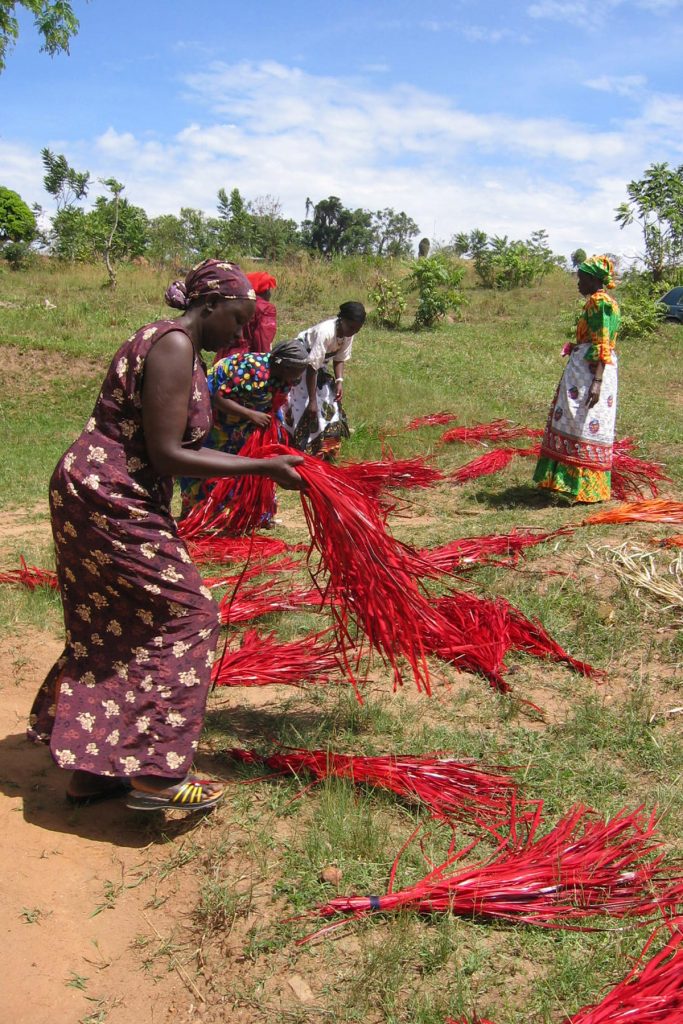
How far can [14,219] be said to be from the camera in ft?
79.0

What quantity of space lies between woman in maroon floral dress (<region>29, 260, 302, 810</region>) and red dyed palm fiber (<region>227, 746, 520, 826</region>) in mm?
393

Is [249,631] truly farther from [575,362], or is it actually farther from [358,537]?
[575,362]

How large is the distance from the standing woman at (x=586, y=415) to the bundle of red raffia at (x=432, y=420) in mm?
2896

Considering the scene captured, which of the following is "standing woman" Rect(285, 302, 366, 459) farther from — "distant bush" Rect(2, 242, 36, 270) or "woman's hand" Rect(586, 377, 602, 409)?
"distant bush" Rect(2, 242, 36, 270)

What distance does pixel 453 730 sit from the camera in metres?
3.19

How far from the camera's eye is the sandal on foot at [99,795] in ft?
8.93

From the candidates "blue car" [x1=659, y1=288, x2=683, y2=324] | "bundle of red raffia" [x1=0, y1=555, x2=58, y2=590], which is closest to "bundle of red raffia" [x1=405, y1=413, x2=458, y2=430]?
"bundle of red raffia" [x1=0, y1=555, x2=58, y2=590]

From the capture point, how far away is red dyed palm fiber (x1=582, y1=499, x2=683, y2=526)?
478 centimetres

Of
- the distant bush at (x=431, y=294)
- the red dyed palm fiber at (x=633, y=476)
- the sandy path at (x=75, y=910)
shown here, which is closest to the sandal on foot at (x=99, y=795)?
the sandy path at (x=75, y=910)

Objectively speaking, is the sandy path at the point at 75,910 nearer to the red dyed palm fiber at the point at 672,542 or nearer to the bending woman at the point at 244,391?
the bending woman at the point at 244,391

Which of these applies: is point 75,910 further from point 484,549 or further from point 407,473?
point 407,473

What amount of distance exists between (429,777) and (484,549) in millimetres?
2097

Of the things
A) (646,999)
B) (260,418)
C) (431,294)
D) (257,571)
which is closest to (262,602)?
(257,571)

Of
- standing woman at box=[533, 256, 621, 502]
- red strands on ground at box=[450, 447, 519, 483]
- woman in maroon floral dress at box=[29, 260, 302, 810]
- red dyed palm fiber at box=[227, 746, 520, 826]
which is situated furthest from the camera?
red strands on ground at box=[450, 447, 519, 483]
